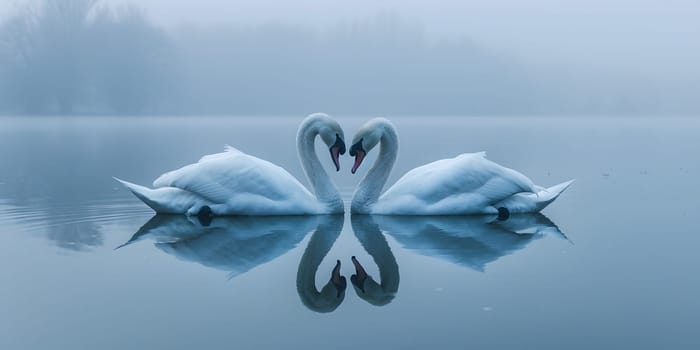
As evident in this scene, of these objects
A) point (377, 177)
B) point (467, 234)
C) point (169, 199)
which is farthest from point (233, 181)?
point (467, 234)

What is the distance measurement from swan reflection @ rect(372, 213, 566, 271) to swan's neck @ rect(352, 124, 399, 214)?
283 mm

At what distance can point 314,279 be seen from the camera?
7.69 meters

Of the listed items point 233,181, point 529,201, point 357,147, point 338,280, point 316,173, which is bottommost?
point 338,280

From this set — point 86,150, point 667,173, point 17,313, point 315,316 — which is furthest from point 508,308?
point 86,150

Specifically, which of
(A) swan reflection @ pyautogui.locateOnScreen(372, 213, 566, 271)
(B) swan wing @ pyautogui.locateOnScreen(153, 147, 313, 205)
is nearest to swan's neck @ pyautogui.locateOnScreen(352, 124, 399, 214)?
(A) swan reflection @ pyautogui.locateOnScreen(372, 213, 566, 271)

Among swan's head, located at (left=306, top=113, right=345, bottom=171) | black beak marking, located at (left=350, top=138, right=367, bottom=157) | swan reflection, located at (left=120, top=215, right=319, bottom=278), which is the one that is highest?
swan's head, located at (left=306, top=113, right=345, bottom=171)

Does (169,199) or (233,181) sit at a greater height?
(233,181)

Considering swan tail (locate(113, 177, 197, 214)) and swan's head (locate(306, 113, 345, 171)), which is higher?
swan's head (locate(306, 113, 345, 171))

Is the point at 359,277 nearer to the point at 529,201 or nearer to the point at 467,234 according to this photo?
the point at 467,234

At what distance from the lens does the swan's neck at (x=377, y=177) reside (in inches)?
451

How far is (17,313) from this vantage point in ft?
20.9

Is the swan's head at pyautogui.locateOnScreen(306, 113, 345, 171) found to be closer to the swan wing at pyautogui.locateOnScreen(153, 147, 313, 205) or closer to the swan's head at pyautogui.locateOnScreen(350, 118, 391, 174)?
the swan's head at pyautogui.locateOnScreen(350, 118, 391, 174)

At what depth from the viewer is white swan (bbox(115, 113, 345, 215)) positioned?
35.1 feet

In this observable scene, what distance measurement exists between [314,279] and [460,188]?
12.6 feet
